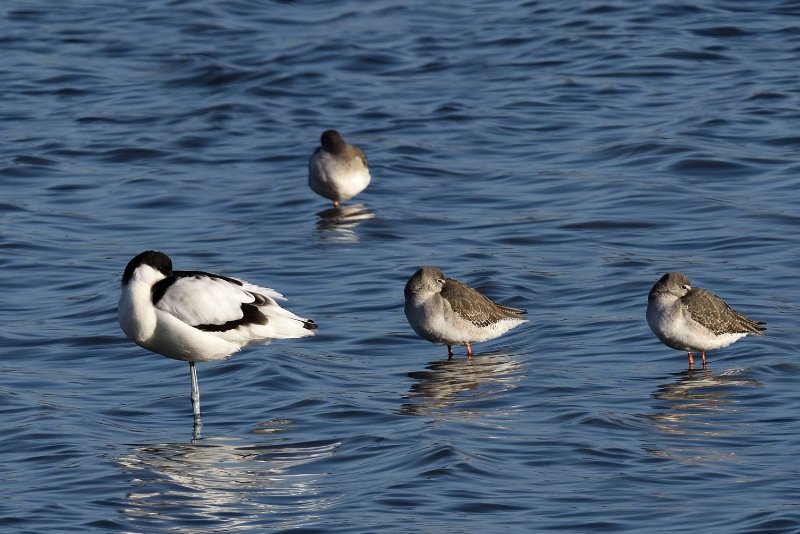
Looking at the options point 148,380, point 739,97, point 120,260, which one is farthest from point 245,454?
point 739,97

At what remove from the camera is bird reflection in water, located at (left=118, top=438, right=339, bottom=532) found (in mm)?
11258

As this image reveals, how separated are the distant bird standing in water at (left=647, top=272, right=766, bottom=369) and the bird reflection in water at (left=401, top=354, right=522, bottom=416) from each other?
4.68ft

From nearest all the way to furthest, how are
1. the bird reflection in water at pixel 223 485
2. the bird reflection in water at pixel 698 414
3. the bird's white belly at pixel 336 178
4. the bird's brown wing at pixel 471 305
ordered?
the bird reflection in water at pixel 223 485 → the bird reflection in water at pixel 698 414 → the bird's brown wing at pixel 471 305 → the bird's white belly at pixel 336 178

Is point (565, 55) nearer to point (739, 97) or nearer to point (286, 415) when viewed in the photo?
point (739, 97)

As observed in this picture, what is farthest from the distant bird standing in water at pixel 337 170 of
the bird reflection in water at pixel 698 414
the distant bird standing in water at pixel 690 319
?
the bird reflection in water at pixel 698 414

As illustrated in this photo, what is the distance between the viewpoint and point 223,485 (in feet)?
39.3

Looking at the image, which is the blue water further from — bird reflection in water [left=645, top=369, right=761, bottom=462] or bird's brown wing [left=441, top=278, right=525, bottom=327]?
bird's brown wing [left=441, top=278, right=525, bottom=327]

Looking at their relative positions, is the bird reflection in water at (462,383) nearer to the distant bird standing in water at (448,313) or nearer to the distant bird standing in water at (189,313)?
the distant bird standing in water at (448,313)

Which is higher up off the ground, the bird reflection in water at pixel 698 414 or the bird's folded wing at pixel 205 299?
the bird's folded wing at pixel 205 299

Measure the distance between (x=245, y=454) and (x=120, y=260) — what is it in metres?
7.52

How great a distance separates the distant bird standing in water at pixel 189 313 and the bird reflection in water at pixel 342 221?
7.00 metres

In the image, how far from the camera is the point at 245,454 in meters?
12.8

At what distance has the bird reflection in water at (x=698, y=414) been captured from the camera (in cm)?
1245

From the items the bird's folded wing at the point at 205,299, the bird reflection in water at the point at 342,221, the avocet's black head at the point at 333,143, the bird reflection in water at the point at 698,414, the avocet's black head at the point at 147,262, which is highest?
the avocet's black head at the point at 147,262
